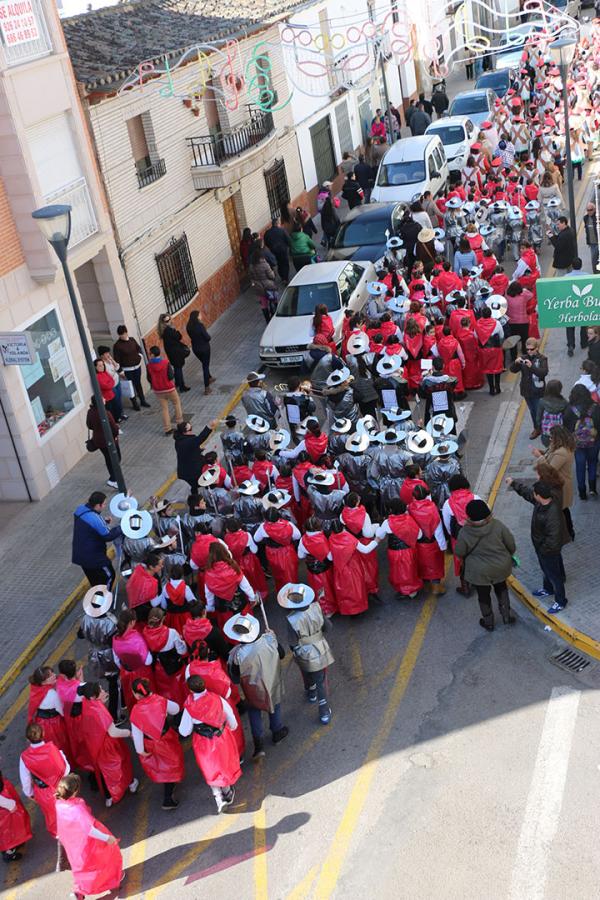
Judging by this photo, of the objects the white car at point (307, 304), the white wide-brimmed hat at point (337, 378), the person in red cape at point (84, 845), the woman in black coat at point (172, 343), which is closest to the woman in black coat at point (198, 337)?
the woman in black coat at point (172, 343)

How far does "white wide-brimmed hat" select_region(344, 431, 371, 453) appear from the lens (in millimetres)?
11719

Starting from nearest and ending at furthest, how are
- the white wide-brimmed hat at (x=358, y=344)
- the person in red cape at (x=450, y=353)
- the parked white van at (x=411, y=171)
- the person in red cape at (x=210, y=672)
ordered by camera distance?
the person in red cape at (x=210, y=672) < the person in red cape at (x=450, y=353) < the white wide-brimmed hat at (x=358, y=344) < the parked white van at (x=411, y=171)

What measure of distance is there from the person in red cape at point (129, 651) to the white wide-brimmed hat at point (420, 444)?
12.2ft

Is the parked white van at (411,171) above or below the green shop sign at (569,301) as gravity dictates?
below

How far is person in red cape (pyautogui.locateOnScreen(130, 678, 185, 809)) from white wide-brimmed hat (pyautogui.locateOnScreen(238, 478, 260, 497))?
309cm

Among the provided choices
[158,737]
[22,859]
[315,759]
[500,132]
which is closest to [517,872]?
[315,759]

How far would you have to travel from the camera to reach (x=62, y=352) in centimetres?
1559

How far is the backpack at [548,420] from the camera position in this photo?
38.5 feet

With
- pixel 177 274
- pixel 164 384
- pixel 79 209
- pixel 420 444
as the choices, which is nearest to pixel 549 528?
pixel 420 444

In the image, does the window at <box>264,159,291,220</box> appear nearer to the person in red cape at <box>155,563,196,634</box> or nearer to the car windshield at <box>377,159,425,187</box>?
the car windshield at <box>377,159,425,187</box>

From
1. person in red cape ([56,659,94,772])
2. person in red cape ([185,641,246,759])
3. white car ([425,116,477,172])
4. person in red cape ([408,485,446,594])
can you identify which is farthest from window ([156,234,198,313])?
person in red cape ([185,641,246,759])

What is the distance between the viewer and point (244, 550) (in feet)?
36.2

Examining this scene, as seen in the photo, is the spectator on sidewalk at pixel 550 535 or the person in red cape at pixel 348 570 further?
the person in red cape at pixel 348 570

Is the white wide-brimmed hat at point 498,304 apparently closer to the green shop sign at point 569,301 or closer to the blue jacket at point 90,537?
the green shop sign at point 569,301
